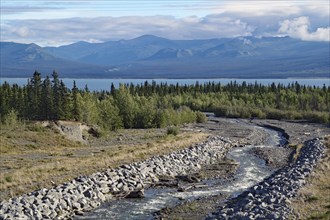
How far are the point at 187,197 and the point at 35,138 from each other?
21.7 meters

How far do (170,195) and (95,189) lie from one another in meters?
4.49

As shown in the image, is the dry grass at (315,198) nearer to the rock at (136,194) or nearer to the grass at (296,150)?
the rock at (136,194)

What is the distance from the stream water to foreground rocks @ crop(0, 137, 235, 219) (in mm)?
891

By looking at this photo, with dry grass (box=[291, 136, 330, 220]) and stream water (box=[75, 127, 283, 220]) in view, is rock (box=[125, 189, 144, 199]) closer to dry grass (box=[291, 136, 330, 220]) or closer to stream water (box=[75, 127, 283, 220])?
stream water (box=[75, 127, 283, 220])

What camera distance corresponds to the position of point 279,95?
413ft

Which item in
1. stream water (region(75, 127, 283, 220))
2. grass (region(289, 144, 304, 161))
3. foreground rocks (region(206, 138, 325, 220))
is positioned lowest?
grass (region(289, 144, 304, 161))

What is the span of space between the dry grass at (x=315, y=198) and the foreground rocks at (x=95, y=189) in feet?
31.7

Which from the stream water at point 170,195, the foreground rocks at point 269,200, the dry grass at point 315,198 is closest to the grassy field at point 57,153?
the stream water at point 170,195

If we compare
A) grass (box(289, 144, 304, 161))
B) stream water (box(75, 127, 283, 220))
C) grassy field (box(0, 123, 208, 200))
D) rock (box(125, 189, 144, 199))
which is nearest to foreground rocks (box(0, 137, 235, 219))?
rock (box(125, 189, 144, 199))

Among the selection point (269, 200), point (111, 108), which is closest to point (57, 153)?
point (269, 200)

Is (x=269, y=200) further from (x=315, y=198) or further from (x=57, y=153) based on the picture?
(x=57, y=153)

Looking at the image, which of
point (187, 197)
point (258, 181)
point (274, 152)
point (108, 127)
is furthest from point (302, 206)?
point (108, 127)

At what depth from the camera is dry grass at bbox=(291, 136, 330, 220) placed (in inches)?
925

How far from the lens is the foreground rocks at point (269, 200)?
24203 millimetres
